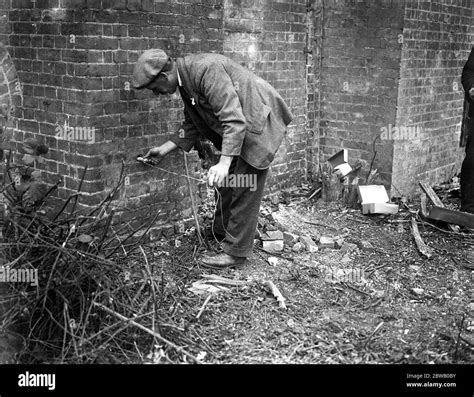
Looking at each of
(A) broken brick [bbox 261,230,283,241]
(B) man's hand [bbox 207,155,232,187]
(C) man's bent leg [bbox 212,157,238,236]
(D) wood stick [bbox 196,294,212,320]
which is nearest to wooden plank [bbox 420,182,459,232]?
(A) broken brick [bbox 261,230,283,241]

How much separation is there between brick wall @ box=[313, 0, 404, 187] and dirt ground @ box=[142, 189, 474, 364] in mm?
1304

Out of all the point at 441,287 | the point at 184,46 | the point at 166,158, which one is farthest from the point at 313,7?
the point at 441,287

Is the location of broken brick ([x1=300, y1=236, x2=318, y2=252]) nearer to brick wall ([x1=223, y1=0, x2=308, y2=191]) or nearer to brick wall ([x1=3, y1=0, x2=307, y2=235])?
brick wall ([x1=3, y1=0, x2=307, y2=235])

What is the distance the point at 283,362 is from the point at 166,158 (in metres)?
2.23

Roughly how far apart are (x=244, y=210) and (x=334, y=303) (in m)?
1.02

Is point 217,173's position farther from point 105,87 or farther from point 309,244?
point 309,244

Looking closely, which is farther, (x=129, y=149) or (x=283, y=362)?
(x=129, y=149)

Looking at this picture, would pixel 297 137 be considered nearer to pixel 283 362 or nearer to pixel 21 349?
pixel 283 362

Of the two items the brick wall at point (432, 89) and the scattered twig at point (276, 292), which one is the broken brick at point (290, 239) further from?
the brick wall at point (432, 89)

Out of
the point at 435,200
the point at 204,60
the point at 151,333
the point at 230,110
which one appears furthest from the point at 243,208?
the point at 435,200

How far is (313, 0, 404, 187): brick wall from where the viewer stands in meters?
6.71

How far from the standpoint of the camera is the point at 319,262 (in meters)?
5.30

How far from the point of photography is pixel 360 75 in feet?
22.8

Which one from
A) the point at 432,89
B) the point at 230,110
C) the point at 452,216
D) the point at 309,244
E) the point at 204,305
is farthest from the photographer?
the point at 432,89
